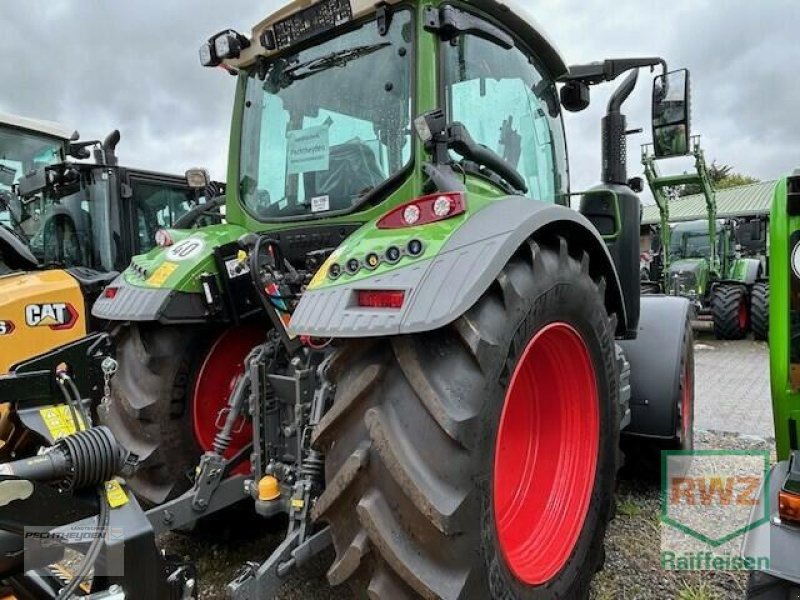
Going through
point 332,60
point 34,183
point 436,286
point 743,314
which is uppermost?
point 332,60

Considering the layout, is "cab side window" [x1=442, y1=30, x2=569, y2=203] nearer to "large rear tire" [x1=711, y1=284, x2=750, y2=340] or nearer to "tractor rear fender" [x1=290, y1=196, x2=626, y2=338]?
"tractor rear fender" [x1=290, y1=196, x2=626, y2=338]

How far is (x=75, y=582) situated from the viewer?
132 cm

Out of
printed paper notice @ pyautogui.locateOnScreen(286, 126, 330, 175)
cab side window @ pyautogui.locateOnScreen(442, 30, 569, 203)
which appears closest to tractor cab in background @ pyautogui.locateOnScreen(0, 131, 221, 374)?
printed paper notice @ pyautogui.locateOnScreen(286, 126, 330, 175)

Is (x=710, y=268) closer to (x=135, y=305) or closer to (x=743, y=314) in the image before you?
(x=743, y=314)

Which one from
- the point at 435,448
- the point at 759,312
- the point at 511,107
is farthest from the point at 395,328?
the point at 759,312

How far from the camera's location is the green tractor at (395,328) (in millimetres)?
1603

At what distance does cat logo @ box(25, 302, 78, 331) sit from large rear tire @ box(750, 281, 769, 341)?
10.7 meters

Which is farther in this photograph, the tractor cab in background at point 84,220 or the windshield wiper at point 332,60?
the tractor cab in background at point 84,220

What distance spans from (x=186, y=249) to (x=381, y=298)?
1366 mm

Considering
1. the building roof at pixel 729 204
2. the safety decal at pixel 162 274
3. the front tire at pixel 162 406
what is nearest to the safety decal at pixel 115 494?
the front tire at pixel 162 406

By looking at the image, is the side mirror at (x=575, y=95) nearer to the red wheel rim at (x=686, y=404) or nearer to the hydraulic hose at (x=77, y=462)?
the red wheel rim at (x=686, y=404)

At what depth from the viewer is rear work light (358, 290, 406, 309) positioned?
166cm

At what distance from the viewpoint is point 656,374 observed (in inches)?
135

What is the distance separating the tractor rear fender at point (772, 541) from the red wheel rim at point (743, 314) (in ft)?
35.9
